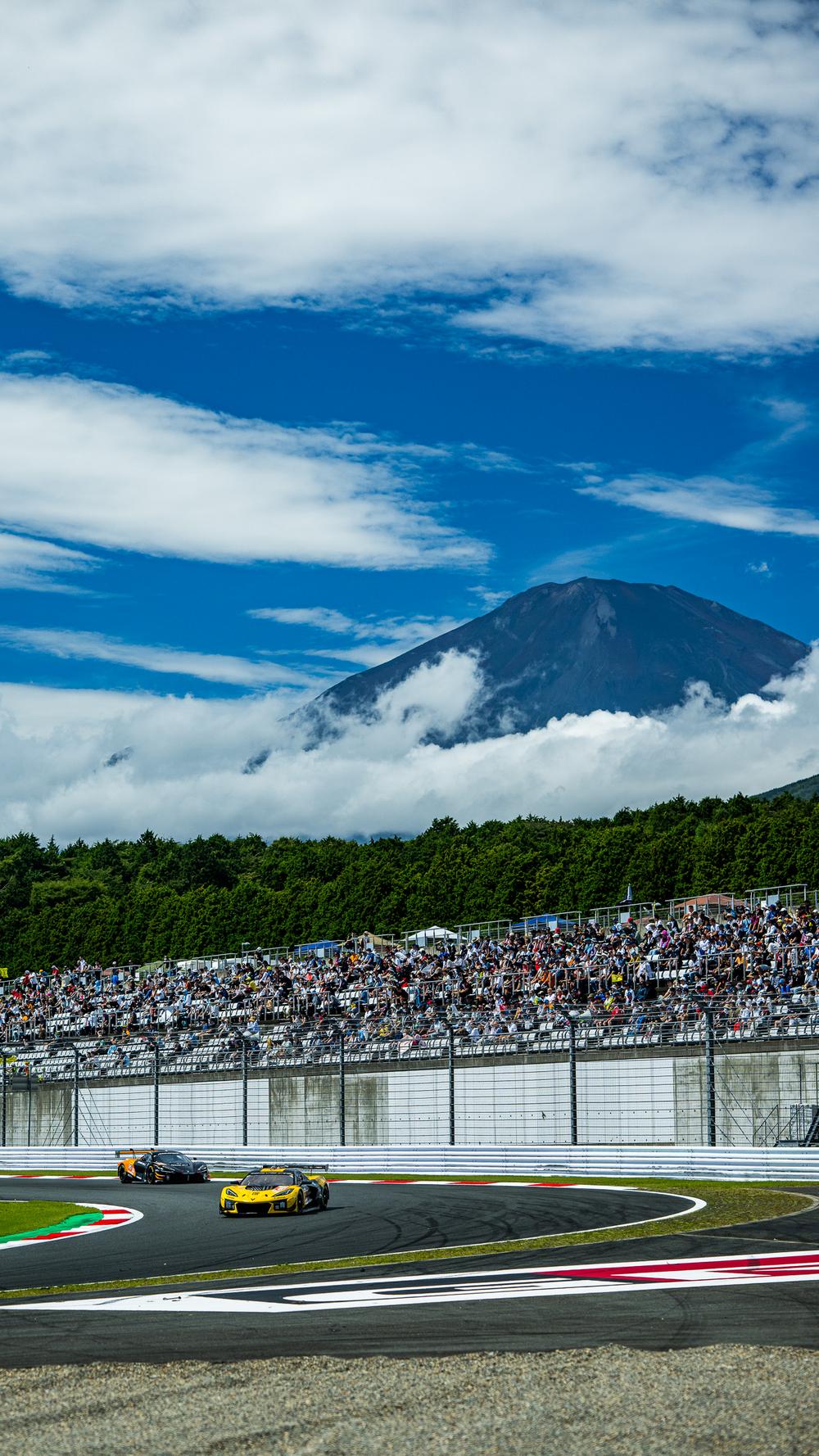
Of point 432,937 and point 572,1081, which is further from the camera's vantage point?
point 432,937

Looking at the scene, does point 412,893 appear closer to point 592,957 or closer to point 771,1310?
point 592,957

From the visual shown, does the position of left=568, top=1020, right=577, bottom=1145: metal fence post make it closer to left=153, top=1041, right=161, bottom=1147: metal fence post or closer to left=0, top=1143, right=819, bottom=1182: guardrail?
left=0, top=1143, right=819, bottom=1182: guardrail

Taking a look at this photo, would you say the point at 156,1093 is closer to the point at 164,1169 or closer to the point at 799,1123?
the point at 164,1169

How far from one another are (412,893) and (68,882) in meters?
61.7

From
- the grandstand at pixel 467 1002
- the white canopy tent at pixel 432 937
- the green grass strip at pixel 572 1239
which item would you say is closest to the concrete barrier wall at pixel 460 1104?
the grandstand at pixel 467 1002

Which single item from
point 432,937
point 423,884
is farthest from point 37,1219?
point 423,884

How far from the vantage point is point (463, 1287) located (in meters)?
12.4

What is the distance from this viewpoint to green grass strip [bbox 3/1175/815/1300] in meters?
13.5

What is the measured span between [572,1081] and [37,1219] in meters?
12.0

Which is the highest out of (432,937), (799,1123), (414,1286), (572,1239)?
(432,937)

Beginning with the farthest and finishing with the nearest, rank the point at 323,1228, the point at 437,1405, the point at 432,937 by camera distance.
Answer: the point at 432,937 → the point at 323,1228 → the point at 437,1405

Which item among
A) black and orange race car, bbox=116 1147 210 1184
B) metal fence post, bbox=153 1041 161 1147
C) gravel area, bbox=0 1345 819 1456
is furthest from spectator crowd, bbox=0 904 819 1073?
gravel area, bbox=0 1345 819 1456

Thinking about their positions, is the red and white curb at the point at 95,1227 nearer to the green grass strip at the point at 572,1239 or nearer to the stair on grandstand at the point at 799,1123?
the green grass strip at the point at 572,1239

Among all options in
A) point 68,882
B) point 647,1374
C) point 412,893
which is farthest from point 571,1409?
point 68,882
